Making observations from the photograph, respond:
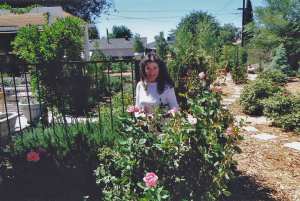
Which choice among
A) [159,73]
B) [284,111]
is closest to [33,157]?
[159,73]

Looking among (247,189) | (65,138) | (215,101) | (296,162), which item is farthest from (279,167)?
(65,138)

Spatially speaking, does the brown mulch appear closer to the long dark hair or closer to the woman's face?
the long dark hair

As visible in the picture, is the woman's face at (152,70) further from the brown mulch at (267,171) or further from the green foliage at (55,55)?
the green foliage at (55,55)

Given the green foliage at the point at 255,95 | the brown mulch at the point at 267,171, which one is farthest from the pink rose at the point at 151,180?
the green foliage at the point at 255,95

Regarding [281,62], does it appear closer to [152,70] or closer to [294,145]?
[294,145]

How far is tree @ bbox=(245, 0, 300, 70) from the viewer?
13.2 metres

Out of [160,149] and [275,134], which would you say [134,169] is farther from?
[275,134]

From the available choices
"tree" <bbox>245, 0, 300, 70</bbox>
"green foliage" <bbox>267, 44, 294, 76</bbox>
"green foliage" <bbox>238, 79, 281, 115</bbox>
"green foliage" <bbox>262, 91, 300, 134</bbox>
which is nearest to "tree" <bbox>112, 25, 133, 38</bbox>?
"tree" <bbox>245, 0, 300, 70</bbox>

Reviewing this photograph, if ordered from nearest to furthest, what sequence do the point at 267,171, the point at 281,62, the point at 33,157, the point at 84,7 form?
the point at 33,157, the point at 267,171, the point at 281,62, the point at 84,7

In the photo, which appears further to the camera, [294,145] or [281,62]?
[281,62]

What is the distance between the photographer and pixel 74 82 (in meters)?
3.77

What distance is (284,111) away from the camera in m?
4.58

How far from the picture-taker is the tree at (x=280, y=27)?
1322cm

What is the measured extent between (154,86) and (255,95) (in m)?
4.39
